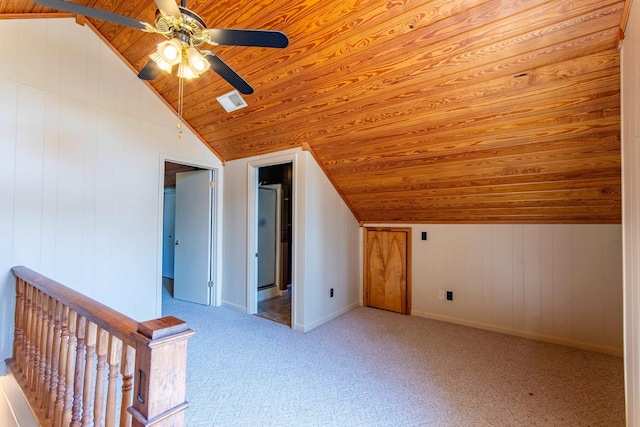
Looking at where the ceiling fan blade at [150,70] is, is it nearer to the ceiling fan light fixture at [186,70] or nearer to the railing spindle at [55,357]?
the ceiling fan light fixture at [186,70]

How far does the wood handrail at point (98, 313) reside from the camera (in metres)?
1.02

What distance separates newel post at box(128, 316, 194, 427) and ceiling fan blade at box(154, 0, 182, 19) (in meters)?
1.32

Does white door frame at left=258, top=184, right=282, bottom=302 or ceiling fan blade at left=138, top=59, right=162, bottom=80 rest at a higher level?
ceiling fan blade at left=138, top=59, right=162, bottom=80

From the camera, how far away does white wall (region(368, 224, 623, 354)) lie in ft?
9.00

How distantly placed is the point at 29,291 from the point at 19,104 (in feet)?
5.30

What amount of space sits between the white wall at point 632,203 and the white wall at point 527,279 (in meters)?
1.68

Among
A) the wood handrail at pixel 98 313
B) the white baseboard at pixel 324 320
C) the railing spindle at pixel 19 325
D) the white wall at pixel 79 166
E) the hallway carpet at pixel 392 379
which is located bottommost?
the hallway carpet at pixel 392 379

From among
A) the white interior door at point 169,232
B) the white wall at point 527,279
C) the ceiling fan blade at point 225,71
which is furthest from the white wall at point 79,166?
the white wall at point 527,279

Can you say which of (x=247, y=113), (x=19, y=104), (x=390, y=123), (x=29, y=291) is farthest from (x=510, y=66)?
(x=19, y=104)

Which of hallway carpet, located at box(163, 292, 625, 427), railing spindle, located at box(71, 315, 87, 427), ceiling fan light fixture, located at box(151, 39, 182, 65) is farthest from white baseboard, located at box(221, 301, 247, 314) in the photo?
ceiling fan light fixture, located at box(151, 39, 182, 65)

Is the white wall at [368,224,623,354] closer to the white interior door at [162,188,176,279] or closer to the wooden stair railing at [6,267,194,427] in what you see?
the wooden stair railing at [6,267,194,427]

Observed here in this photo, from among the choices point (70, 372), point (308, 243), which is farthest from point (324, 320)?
point (70, 372)

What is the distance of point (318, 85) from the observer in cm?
236

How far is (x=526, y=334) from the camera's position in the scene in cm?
308
